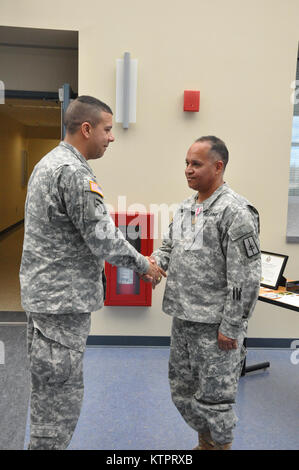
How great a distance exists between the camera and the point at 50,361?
59.8 inches

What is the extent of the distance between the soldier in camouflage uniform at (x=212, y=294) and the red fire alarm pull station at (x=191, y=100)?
1.46 m

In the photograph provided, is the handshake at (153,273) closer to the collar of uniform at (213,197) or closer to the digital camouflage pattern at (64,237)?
the digital camouflage pattern at (64,237)

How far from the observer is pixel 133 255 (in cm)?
164

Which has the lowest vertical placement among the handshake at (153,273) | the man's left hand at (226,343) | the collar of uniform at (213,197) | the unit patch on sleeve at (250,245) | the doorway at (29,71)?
the man's left hand at (226,343)

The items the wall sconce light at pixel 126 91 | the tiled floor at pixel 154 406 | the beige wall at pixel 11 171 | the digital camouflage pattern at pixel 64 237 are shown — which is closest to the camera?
the digital camouflage pattern at pixel 64 237

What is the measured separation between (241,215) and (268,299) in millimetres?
1034

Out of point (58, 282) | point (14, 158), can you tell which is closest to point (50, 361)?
point (58, 282)

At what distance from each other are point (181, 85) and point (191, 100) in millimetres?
153

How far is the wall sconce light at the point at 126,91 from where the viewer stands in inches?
119

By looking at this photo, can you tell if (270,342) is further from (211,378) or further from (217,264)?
(217,264)

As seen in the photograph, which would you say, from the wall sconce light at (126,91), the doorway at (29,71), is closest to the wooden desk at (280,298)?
the wall sconce light at (126,91)

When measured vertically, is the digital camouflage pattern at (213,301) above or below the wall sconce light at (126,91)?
below

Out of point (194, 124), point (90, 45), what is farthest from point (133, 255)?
point (90, 45)

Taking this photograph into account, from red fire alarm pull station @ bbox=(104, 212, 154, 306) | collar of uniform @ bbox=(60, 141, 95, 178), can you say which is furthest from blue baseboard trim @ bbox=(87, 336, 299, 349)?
collar of uniform @ bbox=(60, 141, 95, 178)
